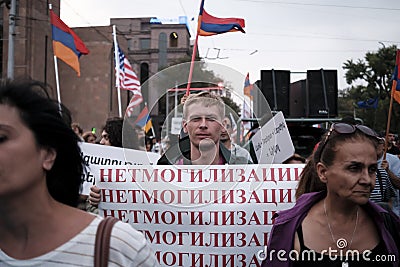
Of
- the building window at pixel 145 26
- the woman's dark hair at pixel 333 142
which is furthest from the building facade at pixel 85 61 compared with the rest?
the building window at pixel 145 26

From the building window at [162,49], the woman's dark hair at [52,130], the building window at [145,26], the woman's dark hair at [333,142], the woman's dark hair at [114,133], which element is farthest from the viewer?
the building window at [145,26]

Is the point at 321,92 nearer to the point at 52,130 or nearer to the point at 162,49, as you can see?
the point at 52,130

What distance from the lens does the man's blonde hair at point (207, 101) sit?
3131 millimetres

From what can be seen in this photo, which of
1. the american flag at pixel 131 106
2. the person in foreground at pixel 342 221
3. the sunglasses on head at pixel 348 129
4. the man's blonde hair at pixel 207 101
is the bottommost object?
the person in foreground at pixel 342 221

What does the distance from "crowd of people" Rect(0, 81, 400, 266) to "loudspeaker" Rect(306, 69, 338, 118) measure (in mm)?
7037

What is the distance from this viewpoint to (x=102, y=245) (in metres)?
1.55

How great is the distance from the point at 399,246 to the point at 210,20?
14.6 feet

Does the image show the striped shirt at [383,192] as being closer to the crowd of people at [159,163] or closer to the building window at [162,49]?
the crowd of people at [159,163]

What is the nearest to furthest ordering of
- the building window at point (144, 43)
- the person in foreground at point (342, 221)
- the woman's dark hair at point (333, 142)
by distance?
the person in foreground at point (342, 221), the woman's dark hair at point (333, 142), the building window at point (144, 43)

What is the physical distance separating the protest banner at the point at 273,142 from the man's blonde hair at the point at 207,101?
0.35 meters

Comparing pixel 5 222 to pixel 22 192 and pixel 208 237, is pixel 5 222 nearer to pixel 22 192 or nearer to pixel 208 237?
pixel 22 192

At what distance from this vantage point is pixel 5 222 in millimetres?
1614

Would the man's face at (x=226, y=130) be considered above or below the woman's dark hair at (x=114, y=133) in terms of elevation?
above

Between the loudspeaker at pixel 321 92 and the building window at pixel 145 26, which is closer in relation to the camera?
the loudspeaker at pixel 321 92
